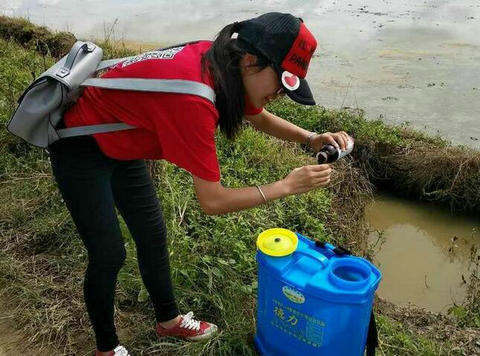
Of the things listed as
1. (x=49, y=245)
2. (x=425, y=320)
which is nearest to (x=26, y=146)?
(x=49, y=245)

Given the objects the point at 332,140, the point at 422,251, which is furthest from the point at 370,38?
the point at 332,140

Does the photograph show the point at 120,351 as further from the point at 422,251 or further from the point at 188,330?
the point at 422,251

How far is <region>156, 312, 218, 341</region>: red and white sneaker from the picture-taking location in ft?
6.64

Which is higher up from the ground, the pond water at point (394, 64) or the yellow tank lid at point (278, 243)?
the yellow tank lid at point (278, 243)

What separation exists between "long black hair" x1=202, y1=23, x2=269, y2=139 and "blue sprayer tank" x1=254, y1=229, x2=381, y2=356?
0.59m

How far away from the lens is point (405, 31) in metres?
8.32

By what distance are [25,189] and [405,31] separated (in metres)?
7.25

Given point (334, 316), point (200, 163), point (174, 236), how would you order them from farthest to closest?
1. point (174, 236)
2. point (334, 316)
3. point (200, 163)

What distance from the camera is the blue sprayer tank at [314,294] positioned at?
1.58 metres

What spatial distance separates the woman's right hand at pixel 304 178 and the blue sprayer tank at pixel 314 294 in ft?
0.85

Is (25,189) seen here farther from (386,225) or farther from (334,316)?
(386,225)

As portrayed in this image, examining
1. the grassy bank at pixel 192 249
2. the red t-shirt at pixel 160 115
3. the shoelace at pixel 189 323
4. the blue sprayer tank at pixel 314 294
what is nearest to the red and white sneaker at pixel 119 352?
the grassy bank at pixel 192 249

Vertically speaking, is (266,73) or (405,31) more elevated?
(266,73)

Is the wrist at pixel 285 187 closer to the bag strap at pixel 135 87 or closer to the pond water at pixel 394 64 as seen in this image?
the bag strap at pixel 135 87
